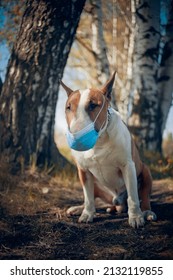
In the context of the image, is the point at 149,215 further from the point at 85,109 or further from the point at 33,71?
the point at 33,71

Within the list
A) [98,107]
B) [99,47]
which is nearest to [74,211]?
[98,107]

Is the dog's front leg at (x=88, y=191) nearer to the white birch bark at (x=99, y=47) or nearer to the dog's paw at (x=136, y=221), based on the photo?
the dog's paw at (x=136, y=221)

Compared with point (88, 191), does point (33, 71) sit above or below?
above

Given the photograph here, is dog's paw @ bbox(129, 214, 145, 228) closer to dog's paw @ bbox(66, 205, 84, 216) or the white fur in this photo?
the white fur

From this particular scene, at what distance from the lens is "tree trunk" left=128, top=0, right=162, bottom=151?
5703 mm

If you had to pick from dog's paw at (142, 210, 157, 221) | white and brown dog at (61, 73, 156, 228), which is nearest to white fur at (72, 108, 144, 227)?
white and brown dog at (61, 73, 156, 228)

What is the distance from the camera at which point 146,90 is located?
19.4 feet

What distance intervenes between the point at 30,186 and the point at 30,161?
1.35 ft

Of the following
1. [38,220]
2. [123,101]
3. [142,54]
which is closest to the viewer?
[38,220]

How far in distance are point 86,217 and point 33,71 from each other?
193cm

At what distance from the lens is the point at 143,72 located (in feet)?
19.2

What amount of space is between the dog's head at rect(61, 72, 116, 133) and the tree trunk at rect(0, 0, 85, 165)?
1.62 m
